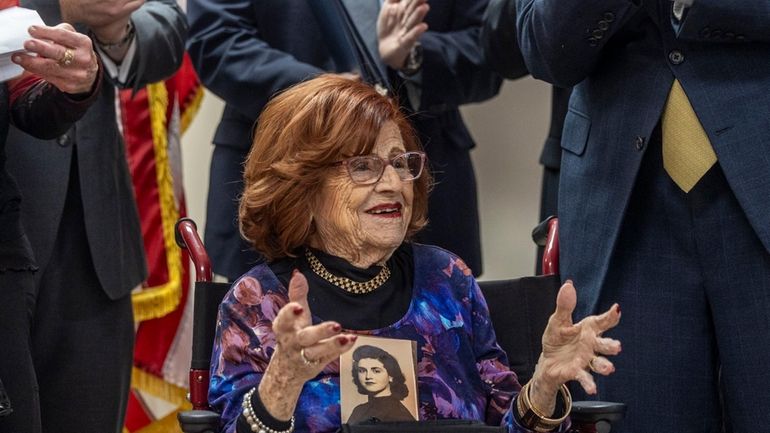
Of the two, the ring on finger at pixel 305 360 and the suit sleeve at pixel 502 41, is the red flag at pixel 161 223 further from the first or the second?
the ring on finger at pixel 305 360

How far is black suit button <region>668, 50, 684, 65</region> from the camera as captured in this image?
2.86 metres

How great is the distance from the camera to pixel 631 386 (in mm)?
2945

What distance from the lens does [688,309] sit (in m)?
2.89

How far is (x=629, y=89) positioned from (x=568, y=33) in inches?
7.5

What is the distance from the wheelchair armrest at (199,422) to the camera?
2643mm

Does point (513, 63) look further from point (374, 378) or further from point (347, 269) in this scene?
point (374, 378)

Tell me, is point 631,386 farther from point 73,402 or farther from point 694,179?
point 73,402

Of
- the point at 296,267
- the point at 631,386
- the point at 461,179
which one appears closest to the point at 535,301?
the point at 631,386

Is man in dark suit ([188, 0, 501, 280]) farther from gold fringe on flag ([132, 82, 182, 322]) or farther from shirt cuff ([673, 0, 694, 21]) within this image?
shirt cuff ([673, 0, 694, 21])

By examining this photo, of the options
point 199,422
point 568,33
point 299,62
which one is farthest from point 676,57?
point 299,62

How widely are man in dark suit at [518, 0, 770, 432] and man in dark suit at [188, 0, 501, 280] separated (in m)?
1.05

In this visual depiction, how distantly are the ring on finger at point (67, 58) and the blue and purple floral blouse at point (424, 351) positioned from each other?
0.63m

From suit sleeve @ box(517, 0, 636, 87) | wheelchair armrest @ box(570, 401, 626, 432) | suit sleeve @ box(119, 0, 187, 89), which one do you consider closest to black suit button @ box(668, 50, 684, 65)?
suit sleeve @ box(517, 0, 636, 87)

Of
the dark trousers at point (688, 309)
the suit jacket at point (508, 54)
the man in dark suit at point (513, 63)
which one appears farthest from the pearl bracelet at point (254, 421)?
the suit jacket at point (508, 54)
